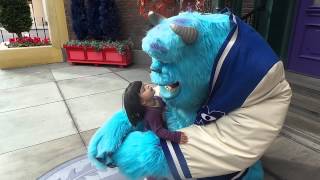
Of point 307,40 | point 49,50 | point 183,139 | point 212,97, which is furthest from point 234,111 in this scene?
point 49,50

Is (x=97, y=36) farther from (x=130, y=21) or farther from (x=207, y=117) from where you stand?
(x=207, y=117)

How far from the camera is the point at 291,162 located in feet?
7.97

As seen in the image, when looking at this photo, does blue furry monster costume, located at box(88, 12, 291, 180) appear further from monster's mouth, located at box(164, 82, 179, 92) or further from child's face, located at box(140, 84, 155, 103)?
child's face, located at box(140, 84, 155, 103)

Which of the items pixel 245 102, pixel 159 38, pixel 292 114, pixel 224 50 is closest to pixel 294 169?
pixel 292 114

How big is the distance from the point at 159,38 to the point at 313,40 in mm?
3308

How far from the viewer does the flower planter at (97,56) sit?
247 inches

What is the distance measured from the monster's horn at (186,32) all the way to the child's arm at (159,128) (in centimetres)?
44

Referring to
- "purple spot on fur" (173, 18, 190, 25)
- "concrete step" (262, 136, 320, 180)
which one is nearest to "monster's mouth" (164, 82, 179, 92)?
"purple spot on fur" (173, 18, 190, 25)

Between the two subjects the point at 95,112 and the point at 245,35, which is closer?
the point at 245,35

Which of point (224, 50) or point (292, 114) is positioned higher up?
point (224, 50)

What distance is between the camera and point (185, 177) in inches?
53.2

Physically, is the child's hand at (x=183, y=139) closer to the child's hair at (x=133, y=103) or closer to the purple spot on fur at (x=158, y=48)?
the child's hair at (x=133, y=103)

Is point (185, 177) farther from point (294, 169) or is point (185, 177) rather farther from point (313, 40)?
point (313, 40)

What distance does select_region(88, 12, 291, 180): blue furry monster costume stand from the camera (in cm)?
133
